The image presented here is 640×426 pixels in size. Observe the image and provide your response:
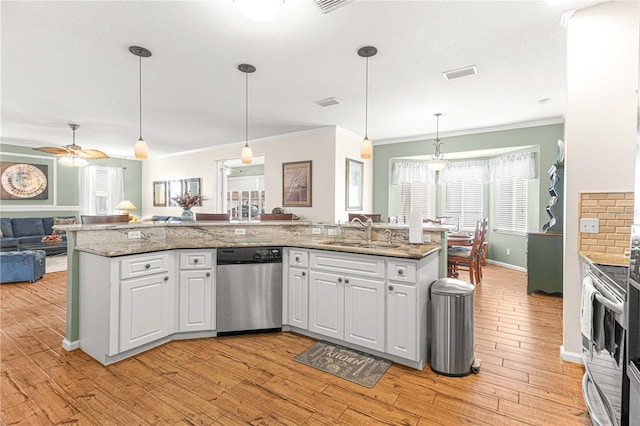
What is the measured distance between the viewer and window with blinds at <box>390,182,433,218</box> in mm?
7223

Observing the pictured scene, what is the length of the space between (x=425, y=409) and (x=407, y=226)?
62.2 inches

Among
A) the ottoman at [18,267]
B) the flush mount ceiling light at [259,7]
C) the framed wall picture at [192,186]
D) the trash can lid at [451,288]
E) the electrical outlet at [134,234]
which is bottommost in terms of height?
the ottoman at [18,267]

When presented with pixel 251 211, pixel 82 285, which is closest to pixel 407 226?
pixel 82 285

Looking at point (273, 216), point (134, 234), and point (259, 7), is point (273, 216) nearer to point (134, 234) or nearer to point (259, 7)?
point (134, 234)

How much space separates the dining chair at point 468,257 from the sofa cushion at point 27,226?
9.17 m

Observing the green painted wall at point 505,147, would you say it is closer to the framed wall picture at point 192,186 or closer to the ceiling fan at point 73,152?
the framed wall picture at point 192,186

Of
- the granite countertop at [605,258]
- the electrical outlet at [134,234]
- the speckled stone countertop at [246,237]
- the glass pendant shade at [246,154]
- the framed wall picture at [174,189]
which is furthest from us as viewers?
the framed wall picture at [174,189]

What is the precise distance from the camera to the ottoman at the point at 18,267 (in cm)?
487

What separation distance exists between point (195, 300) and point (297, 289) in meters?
0.99

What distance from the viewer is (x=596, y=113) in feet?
7.84

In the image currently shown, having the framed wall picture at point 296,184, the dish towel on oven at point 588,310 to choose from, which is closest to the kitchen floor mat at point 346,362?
the dish towel on oven at point 588,310

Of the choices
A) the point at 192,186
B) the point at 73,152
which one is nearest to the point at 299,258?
the point at 73,152

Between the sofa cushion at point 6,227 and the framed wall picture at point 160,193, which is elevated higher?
the framed wall picture at point 160,193

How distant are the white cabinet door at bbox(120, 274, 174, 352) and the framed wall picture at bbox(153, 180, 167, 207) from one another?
275 inches
